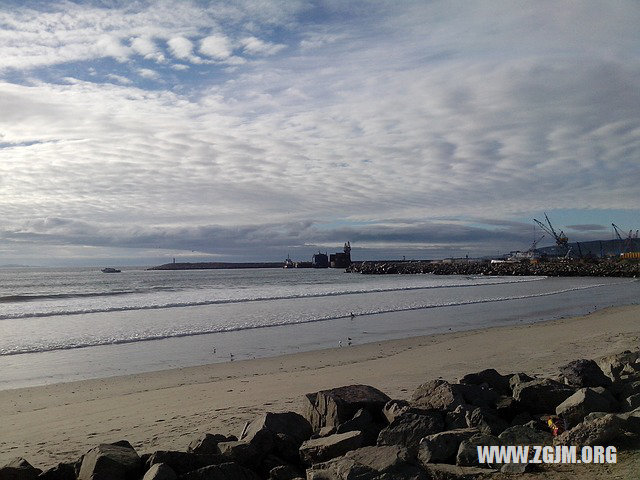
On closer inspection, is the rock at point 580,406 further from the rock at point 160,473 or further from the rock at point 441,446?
the rock at point 160,473

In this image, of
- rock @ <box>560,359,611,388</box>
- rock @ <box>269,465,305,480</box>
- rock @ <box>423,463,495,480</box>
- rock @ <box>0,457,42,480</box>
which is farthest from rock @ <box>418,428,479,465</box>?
rock @ <box>0,457,42,480</box>

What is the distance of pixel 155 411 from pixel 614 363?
7079 millimetres

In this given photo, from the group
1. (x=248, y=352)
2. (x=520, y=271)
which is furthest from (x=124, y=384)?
(x=520, y=271)

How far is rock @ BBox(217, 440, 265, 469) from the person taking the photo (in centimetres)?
529

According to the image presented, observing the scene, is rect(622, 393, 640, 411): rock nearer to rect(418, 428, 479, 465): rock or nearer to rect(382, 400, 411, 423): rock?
rect(418, 428, 479, 465): rock

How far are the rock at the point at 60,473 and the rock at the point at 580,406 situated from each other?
5093 mm

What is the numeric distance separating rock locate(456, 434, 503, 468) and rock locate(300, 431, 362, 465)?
0.96m

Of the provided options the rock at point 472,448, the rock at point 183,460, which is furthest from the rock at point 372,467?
the rock at point 183,460

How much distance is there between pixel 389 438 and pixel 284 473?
114cm

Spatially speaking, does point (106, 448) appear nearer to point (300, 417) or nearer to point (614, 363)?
point (300, 417)

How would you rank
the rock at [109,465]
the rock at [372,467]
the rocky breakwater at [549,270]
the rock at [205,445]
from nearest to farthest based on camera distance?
the rock at [372,467] < the rock at [109,465] < the rock at [205,445] < the rocky breakwater at [549,270]

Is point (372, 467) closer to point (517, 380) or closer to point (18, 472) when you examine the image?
point (18, 472)

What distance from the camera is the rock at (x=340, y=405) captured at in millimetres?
6184

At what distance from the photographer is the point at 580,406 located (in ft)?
20.1
